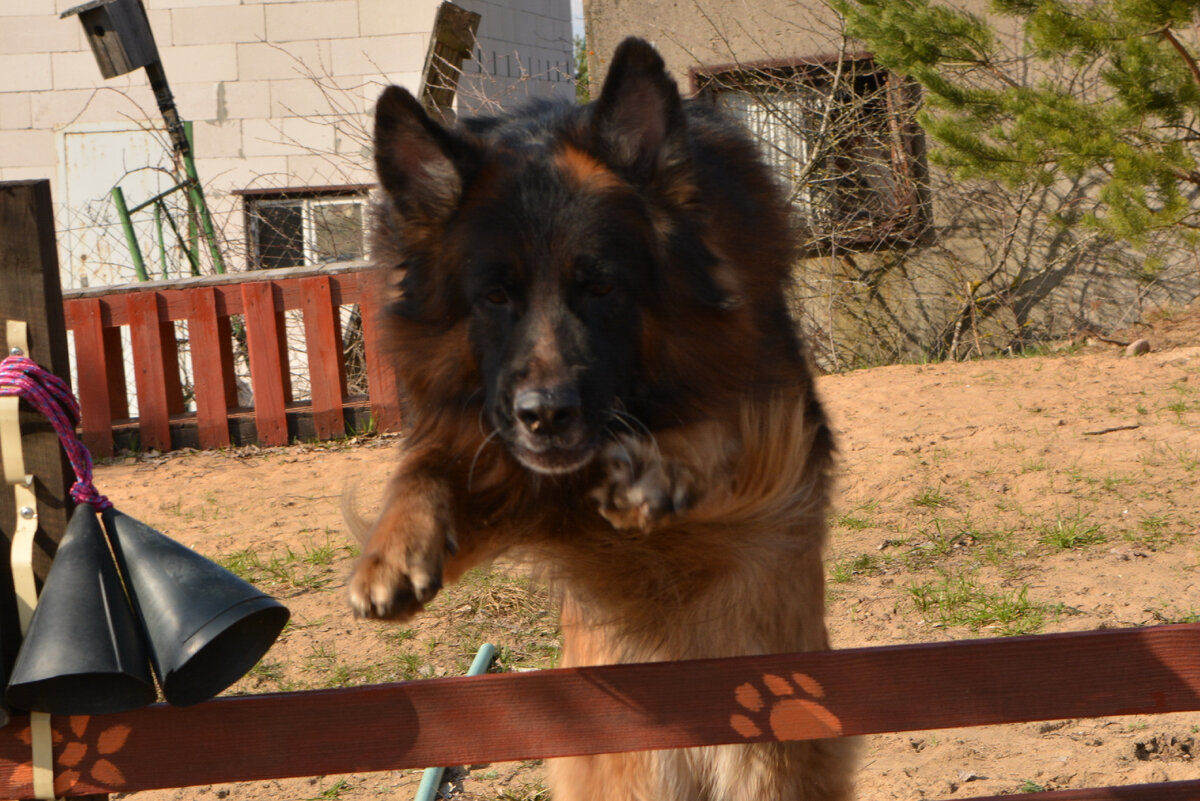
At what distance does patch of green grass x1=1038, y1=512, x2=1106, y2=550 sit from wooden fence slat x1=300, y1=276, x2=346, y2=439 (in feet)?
15.9

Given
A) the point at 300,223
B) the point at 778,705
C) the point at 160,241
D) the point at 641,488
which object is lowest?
the point at 778,705

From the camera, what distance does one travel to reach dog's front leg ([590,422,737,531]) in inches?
93.8

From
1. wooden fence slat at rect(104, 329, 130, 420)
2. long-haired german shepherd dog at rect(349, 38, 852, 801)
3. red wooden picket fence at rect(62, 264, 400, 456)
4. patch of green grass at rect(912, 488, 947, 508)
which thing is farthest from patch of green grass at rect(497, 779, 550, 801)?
wooden fence slat at rect(104, 329, 130, 420)

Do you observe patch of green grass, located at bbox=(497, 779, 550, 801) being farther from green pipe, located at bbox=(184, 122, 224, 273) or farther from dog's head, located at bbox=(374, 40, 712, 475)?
green pipe, located at bbox=(184, 122, 224, 273)

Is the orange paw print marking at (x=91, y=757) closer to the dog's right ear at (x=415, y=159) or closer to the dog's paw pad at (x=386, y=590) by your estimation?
the dog's paw pad at (x=386, y=590)

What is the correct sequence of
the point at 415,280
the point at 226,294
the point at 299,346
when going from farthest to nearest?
the point at 299,346 → the point at 226,294 → the point at 415,280

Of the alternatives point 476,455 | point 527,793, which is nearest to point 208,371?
point 527,793

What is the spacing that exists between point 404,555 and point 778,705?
80cm

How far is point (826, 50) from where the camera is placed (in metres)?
10.2

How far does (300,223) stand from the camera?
10836 millimetres

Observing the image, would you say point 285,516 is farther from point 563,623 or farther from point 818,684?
point 818,684

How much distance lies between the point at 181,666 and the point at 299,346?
930 centimetres

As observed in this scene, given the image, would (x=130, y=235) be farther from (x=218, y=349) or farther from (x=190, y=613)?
(x=190, y=613)

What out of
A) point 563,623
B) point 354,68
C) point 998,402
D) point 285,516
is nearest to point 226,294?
point 285,516
